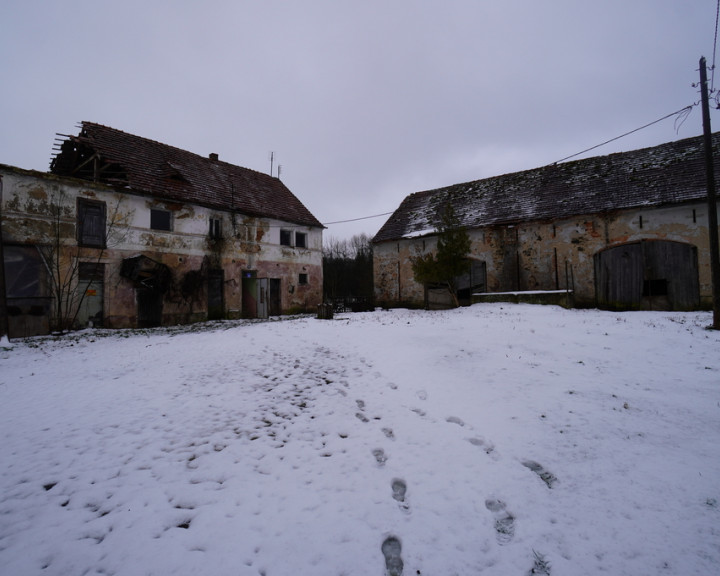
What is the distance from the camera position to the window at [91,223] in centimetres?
1241

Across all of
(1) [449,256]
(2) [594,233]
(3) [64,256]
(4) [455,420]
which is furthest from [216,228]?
(2) [594,233]

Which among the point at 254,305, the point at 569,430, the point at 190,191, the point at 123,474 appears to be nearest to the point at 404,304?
the point at 254,305

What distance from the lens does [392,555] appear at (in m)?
2.28

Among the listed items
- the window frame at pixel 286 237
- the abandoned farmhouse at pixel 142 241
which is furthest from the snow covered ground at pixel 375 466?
the window frame at pixel 286 237

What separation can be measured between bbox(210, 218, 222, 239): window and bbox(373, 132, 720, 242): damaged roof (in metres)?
9.28

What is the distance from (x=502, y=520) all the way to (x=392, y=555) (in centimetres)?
95

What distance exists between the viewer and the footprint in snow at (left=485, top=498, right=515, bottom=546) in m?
2.42

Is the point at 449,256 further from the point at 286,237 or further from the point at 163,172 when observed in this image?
the point at 163,172

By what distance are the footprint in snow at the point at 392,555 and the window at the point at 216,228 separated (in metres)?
16.4

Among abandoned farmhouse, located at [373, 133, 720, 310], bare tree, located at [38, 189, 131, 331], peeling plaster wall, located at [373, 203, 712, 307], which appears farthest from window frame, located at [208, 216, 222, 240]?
peeling plaster wall, located at [373, 203, 712, 307]

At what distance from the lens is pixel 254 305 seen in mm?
18047

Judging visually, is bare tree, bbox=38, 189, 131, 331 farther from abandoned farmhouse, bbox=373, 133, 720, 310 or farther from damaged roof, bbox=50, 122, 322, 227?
abandoned farmhouse, bbox=373, 133, 720, 310

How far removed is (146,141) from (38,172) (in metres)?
6.16

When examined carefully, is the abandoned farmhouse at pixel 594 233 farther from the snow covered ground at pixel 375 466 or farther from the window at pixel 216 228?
the window at pixel 216 228
